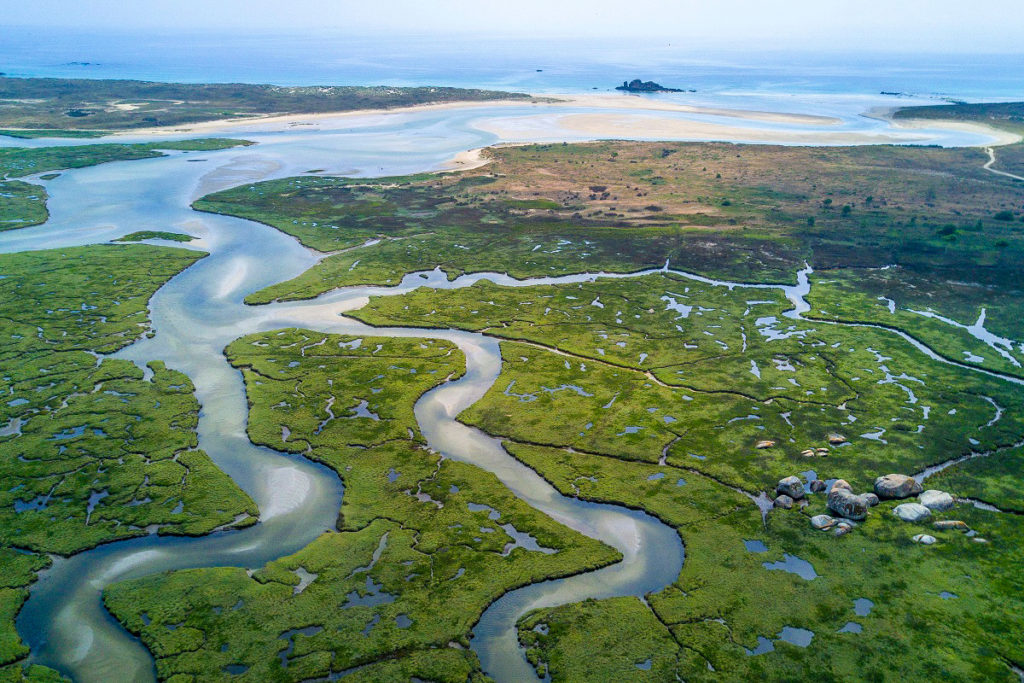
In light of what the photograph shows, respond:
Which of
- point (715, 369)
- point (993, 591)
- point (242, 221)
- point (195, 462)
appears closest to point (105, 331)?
point (195, 462)

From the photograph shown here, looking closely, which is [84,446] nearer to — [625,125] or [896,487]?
[896,487]

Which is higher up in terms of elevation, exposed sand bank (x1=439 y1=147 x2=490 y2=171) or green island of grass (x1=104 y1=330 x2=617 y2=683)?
exposed sand bank (x1=439 y1=147 x2=490 y2=171)

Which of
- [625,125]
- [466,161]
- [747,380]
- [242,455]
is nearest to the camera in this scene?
[242,455]

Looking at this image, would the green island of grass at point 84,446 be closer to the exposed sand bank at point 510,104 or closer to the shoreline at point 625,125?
the shoreline at point 625,125

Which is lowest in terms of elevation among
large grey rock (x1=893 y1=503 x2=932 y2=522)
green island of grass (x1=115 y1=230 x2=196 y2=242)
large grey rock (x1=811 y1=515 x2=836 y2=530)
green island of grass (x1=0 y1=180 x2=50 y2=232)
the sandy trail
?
large grey rock (x1=811 y1=515 x2=836 y2=530)

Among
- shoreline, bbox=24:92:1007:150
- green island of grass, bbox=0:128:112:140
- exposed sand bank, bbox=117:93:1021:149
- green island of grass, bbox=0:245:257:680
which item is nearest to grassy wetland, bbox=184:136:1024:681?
green island of grass, bbox=0:245:257:680

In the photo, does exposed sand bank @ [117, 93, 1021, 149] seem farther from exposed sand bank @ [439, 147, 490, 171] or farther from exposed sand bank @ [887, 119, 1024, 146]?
exposed sand bank @ [439, 147, 490, 171]

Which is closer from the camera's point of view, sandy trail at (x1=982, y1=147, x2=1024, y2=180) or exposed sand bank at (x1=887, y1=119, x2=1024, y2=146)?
sandy trail at (x1=982, y1=147, x2=1024, y2=180)

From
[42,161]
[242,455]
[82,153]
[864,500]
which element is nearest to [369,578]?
[242,455]
